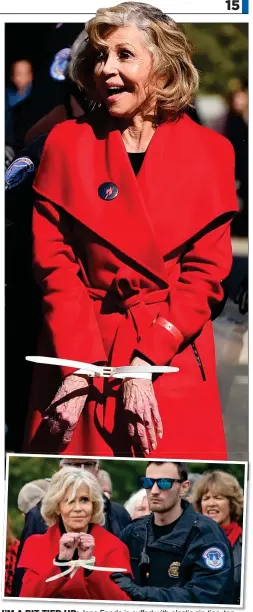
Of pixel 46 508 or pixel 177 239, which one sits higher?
pixel 177 239

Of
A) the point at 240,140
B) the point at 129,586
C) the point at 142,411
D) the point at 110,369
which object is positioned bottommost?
the point at 129,586

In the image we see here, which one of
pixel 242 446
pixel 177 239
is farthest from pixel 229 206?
pixel 242 446

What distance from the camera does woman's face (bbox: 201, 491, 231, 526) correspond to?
4.06m

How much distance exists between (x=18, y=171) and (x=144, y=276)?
1.80 feet

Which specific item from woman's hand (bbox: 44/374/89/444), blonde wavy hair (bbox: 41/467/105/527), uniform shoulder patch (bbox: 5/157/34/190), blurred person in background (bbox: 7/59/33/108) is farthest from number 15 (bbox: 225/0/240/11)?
blonde wavy hair (bbox: 41/467/105/527)

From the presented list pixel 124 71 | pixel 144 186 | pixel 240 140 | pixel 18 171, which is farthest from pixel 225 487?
pixel 124 71

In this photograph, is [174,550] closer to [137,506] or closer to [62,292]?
[137,506]

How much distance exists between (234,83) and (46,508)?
148cm

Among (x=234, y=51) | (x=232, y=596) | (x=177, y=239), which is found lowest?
(x=232, y=596)

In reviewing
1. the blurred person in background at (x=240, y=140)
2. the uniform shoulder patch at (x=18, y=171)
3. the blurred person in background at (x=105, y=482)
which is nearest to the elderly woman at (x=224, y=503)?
the blurred person in background at (x=105, y=482)

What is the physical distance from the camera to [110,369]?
13.4 feet

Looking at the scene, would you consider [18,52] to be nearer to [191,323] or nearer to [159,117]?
[159,117]

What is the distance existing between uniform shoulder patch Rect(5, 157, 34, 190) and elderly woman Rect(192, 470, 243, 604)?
1.12 meters
